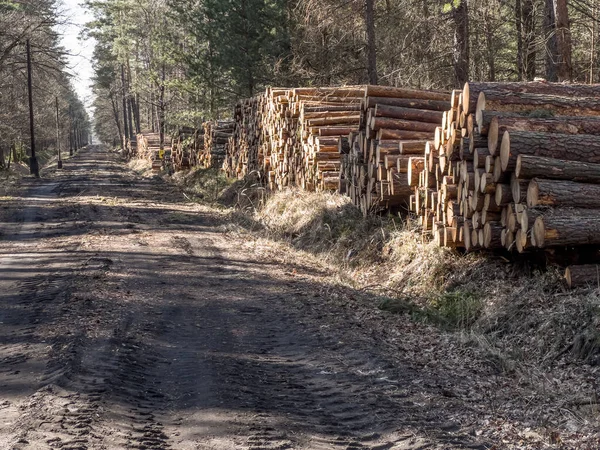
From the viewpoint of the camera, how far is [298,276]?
1085 cm

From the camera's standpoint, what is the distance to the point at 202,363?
634 cm

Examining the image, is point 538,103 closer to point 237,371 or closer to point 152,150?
point 237,371

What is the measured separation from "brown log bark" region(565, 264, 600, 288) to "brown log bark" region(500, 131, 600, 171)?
1.38 metres

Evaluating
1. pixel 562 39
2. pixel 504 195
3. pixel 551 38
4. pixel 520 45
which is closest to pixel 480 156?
pixel 504 195

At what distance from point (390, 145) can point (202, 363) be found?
657 cm

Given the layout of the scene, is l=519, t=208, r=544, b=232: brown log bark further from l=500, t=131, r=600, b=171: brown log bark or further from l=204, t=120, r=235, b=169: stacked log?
l=204, t=120, r=235, b=169: stacked log

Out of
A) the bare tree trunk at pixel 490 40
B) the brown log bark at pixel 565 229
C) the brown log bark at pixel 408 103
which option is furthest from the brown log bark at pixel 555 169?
the bare tree trunk at pixel 490 40

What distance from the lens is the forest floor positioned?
4695 mm

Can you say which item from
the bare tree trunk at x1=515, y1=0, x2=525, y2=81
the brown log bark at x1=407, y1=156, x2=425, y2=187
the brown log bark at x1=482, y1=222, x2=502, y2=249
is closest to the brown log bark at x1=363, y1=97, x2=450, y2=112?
the brown log bark at x1=407, y1=156, x2=425, y2=187

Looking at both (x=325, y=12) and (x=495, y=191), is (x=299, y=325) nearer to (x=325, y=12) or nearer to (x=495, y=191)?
(x=495, y=191)

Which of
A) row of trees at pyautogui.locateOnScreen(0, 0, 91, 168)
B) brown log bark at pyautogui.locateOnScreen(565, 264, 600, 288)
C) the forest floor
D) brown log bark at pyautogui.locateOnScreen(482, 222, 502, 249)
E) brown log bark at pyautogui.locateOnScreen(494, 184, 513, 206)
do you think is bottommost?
the forest floor

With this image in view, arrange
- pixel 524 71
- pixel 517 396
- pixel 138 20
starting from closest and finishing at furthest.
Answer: pixel 517 396
pixel 524 71
pixel 138 20

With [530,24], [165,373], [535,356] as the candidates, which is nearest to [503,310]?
[535,356]

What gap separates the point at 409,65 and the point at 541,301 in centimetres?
1272
